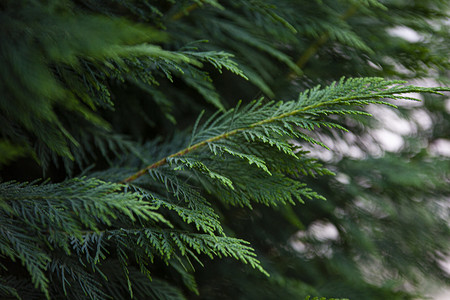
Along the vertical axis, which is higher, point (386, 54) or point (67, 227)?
point (386, 54)

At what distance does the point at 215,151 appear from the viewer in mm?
648

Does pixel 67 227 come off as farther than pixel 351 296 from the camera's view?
No

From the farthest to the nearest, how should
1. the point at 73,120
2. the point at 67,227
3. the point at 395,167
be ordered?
the point at 395,167 → the point at 73,120 → the point at 67,227

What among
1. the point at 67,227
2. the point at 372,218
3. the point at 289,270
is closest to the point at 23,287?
the point at 67,227

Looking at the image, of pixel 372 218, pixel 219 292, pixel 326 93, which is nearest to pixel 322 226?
pixel 372 218

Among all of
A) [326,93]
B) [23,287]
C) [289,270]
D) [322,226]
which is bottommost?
[289,270]

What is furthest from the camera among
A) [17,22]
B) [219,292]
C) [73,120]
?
[219,292]

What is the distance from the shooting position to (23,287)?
69cm

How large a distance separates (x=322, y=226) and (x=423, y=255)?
0.38m

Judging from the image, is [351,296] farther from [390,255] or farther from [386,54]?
[386,54]

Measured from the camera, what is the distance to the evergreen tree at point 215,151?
58 centimetres

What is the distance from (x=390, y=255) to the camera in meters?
1.29

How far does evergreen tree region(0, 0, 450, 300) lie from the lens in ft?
1.90

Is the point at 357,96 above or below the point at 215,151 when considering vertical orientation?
above
